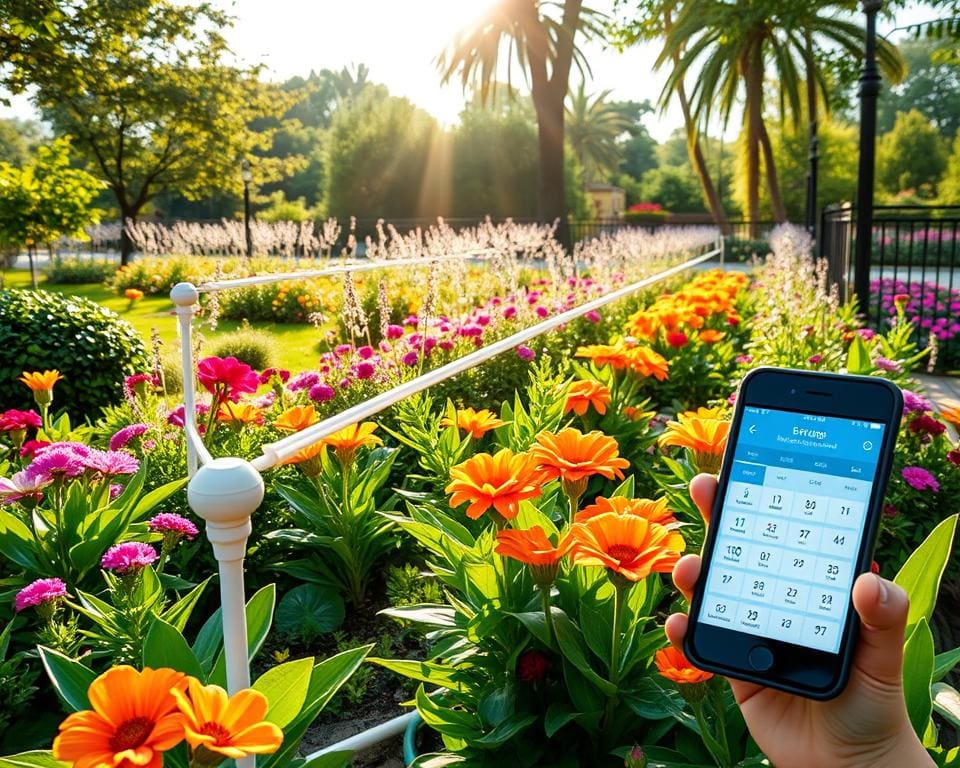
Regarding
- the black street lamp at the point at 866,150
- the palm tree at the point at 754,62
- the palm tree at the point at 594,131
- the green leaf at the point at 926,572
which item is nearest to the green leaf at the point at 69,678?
the green leaf at the point at 926,572

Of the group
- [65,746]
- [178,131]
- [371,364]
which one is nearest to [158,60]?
[178,131]

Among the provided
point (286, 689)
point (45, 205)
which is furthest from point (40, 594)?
point (45, 205)

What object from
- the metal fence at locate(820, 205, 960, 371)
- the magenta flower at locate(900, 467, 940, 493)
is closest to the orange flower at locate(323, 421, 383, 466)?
the magenta flower at locate(900, 467, 940, 493)

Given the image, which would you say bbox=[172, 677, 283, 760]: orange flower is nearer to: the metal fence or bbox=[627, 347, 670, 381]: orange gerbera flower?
bbox=[627, 347, 670, 381]: orange gerbera flower

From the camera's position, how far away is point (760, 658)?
1.11 metres

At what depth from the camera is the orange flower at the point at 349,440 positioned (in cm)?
239

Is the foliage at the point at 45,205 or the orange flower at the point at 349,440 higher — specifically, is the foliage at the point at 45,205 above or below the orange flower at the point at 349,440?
above

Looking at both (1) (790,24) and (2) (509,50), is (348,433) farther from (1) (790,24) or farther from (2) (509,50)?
(2) (509,50)

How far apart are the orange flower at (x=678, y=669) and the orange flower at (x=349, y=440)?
49.8 inches

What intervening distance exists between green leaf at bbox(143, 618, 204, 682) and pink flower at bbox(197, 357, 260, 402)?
Result: 4.86 feet

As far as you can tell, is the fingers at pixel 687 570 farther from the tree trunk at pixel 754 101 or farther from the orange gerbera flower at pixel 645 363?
the tree trunk at pixel 754 101

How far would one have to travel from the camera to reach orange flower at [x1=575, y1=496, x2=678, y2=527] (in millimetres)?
1447

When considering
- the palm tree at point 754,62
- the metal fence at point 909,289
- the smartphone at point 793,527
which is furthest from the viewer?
the palm tree at point 754,62

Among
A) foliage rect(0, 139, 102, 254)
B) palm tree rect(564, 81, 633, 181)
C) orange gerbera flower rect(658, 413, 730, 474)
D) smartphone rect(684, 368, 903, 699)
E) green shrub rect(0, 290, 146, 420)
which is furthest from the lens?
palm tree rect(564, 81, 633, 181)
